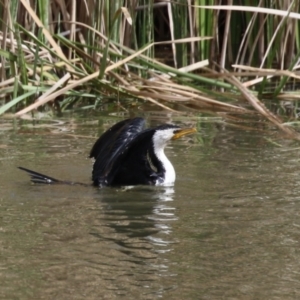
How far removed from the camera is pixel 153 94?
7688 mm

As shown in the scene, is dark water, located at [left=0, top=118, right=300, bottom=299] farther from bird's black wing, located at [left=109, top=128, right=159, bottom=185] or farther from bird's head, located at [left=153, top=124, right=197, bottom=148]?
bird's head, located at [left=153, top=124, right=197, bottom=148]

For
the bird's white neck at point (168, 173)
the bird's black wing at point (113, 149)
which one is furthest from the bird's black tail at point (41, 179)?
the bird's white neck at point (168, 173)

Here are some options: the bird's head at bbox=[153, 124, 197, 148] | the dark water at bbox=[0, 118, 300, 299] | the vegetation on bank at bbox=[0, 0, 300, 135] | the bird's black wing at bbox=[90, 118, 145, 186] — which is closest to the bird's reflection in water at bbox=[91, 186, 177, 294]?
the dark water at bbox=[0, 118, 300, 299]

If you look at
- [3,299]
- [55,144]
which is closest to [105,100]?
[55,144]

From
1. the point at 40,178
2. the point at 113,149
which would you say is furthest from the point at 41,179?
the point at 113,149

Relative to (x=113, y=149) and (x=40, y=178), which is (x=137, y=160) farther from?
(x=40, y=178)

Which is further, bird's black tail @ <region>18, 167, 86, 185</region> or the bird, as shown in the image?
the bird

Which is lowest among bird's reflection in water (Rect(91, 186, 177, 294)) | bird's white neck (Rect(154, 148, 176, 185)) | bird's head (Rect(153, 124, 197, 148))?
bird's reflection in water (Rect(91, 186, 177, 294))

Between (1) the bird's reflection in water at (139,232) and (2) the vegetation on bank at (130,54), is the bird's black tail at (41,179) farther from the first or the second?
(2) the vegetation on bank at (130,54)

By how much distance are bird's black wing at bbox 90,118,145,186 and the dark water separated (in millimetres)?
117

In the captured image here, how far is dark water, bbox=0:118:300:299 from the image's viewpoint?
149 inches

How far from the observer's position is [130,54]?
27.3ft

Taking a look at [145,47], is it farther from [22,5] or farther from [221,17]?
[221,17]

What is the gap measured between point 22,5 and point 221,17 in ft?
7.49
